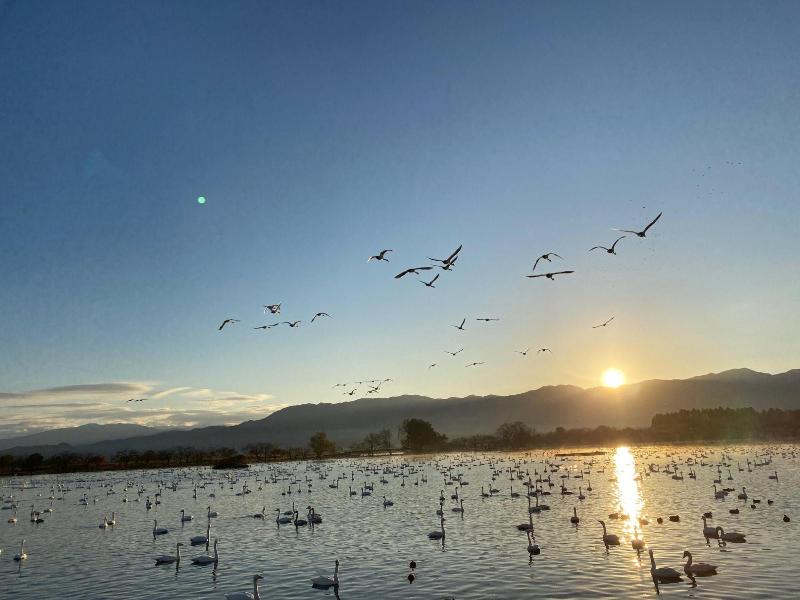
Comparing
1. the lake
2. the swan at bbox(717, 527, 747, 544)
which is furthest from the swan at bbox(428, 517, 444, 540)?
the swan at bbox(717, 527, 747, 544)

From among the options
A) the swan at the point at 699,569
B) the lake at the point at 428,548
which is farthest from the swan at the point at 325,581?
the swan at the point at 699,569

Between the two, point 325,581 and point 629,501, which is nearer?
A: point 325,581

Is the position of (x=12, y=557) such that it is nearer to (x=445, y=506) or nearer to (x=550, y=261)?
(x=445, y=506)

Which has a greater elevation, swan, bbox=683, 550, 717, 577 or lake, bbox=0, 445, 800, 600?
swan, bbox=683, 550, 717, 577

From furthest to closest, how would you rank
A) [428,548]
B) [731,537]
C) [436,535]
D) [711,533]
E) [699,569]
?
[436,535], [428,548], [711,533], [731,537], [699,569]

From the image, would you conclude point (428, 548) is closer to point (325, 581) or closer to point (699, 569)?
point (325, 581)

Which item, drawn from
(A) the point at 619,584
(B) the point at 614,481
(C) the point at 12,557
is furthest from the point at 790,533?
(C) the point at 12,557

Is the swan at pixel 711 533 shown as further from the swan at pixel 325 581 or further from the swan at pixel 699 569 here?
the swan at pixel 325 581

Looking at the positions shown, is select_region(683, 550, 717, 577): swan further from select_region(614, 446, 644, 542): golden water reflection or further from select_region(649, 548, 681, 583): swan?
select_region(614, 446, 644, 542): golden water reflection

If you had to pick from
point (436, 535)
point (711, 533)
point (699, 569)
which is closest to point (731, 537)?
point (711, 533)

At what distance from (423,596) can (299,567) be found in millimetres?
10093

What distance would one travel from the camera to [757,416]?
7795 inches

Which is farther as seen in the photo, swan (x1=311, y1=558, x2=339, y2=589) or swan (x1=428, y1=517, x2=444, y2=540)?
swan (x1=428, y1=517, x2=444, y2=540)

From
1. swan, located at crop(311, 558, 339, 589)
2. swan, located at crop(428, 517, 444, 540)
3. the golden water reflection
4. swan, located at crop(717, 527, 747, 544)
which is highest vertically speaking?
swan, located at crop(311, 558, 339, 589)
